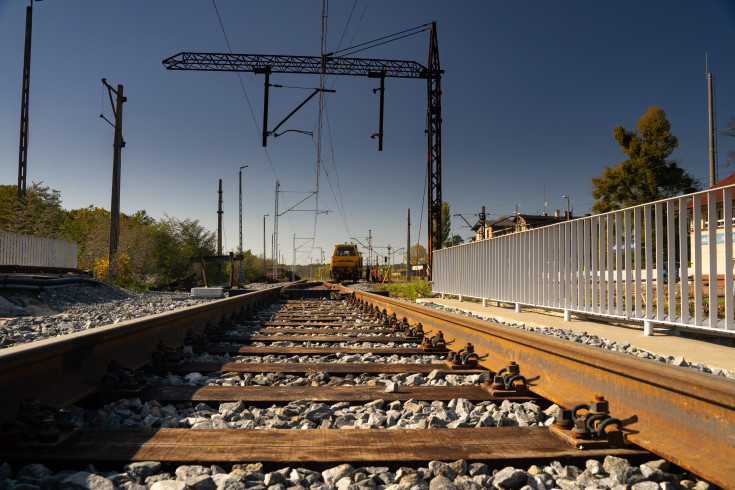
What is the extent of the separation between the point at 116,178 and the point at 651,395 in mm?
22596

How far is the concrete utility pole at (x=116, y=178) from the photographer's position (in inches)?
786

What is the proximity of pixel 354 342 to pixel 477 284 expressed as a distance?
24.0ft

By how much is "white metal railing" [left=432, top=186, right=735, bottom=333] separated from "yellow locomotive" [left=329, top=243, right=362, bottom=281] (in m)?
18.1

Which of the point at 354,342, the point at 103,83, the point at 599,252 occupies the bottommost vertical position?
the point at 354,342

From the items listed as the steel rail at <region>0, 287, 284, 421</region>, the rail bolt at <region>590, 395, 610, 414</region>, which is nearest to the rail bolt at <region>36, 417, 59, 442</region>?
the steel rail at <region>0, 287, 284, 421</region>

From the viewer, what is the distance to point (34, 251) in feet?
50.9

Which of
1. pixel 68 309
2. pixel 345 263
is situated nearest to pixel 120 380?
pixel 68 309

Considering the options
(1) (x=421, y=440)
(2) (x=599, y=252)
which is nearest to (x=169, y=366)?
(1) (x=421, y=440)

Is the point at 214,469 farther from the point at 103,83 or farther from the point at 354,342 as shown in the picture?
the point at 103,83

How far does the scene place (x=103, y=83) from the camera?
19828mm

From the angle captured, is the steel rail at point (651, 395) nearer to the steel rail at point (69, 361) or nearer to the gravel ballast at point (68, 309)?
the steel rail at point (69, 361)

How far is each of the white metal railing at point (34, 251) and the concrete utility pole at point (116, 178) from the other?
57.7 inches

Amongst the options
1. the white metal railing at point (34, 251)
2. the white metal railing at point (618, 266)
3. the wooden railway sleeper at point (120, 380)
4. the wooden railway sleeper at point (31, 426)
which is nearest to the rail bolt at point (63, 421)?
the wooden railway sleeper at point (31, 426)

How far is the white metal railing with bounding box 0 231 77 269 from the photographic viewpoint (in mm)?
13808
